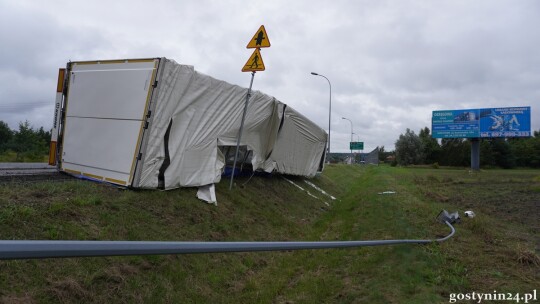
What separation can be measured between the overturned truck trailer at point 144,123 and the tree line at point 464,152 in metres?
75.4

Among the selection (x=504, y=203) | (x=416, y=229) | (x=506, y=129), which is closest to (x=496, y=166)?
(x=506, y=129)

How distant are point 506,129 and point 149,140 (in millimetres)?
48824

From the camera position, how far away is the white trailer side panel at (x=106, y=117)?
20.4ft

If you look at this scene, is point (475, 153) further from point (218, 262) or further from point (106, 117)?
point (218, 262)

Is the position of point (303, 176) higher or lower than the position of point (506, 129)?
lower

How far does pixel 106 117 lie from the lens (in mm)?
6645

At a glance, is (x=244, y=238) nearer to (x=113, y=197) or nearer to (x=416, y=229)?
(x=113, y=197)

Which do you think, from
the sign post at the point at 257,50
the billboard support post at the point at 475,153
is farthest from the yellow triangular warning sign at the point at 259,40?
the billboard support post at the point at 475,153

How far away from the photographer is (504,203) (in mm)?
13414

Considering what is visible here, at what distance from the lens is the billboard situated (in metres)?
43.9

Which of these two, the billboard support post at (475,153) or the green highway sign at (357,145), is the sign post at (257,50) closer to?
the billboard support post at (475,153)

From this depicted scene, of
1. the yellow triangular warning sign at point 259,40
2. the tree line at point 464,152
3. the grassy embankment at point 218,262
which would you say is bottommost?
the grassy embankment at point 218,262

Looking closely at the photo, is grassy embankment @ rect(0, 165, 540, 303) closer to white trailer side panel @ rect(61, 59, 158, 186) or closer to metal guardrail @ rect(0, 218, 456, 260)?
white trailer side panel @ rect(61, 59, 158, 186)

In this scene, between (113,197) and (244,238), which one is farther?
(244,238)
